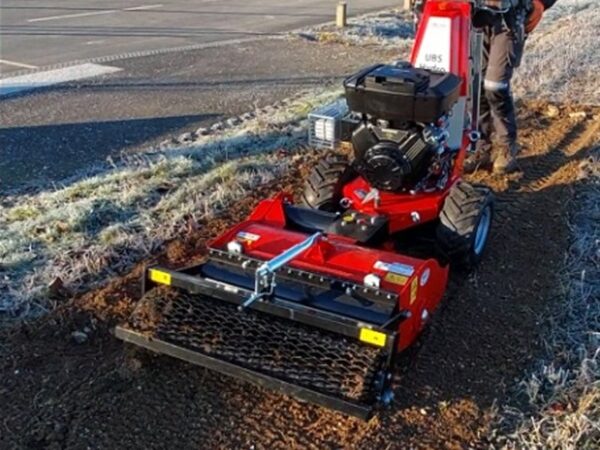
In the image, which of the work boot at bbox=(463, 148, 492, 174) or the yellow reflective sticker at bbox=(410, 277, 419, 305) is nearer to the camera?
the yellow reflective sticker at bbox=(410, 277, 419, 305)

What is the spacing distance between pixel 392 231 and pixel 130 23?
11437mm

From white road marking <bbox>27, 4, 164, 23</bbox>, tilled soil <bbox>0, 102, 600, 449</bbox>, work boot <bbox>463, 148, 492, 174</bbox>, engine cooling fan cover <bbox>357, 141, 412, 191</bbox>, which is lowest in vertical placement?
white road marking <bbox>27, 4, 164, 23</bbox>

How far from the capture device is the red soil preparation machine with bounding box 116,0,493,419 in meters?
3.25

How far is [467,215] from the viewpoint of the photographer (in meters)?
4.27

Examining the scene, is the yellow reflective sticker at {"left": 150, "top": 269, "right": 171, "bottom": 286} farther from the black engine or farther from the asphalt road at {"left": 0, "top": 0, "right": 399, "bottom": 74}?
the asphalt road at {"left": 0, "top": 0, "right": 399, "bottom": 74}

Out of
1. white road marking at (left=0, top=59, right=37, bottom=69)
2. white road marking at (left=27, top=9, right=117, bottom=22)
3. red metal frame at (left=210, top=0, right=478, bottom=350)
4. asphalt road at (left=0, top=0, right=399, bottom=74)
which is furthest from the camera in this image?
white road marking at (left=27, top=9, right=117, bottom=22)

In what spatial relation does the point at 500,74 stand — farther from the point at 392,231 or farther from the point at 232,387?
the point at 232,387

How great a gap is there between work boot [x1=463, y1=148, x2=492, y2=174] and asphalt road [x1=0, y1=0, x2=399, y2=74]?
Answer: 685 centimetres

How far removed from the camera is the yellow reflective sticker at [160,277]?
360 centimetres

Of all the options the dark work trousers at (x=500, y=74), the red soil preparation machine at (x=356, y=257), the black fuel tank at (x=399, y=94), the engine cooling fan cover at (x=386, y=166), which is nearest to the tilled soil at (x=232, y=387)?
the red soil preparation machine at (x=356, y=257)

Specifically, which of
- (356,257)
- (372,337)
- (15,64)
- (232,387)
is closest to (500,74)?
(356,257)

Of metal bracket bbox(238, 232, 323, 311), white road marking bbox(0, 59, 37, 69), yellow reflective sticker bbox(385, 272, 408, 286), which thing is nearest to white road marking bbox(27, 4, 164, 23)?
white road marking bbox(0, 59, 37, 69)

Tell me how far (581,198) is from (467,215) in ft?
5.98

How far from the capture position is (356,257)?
12.3 feet
